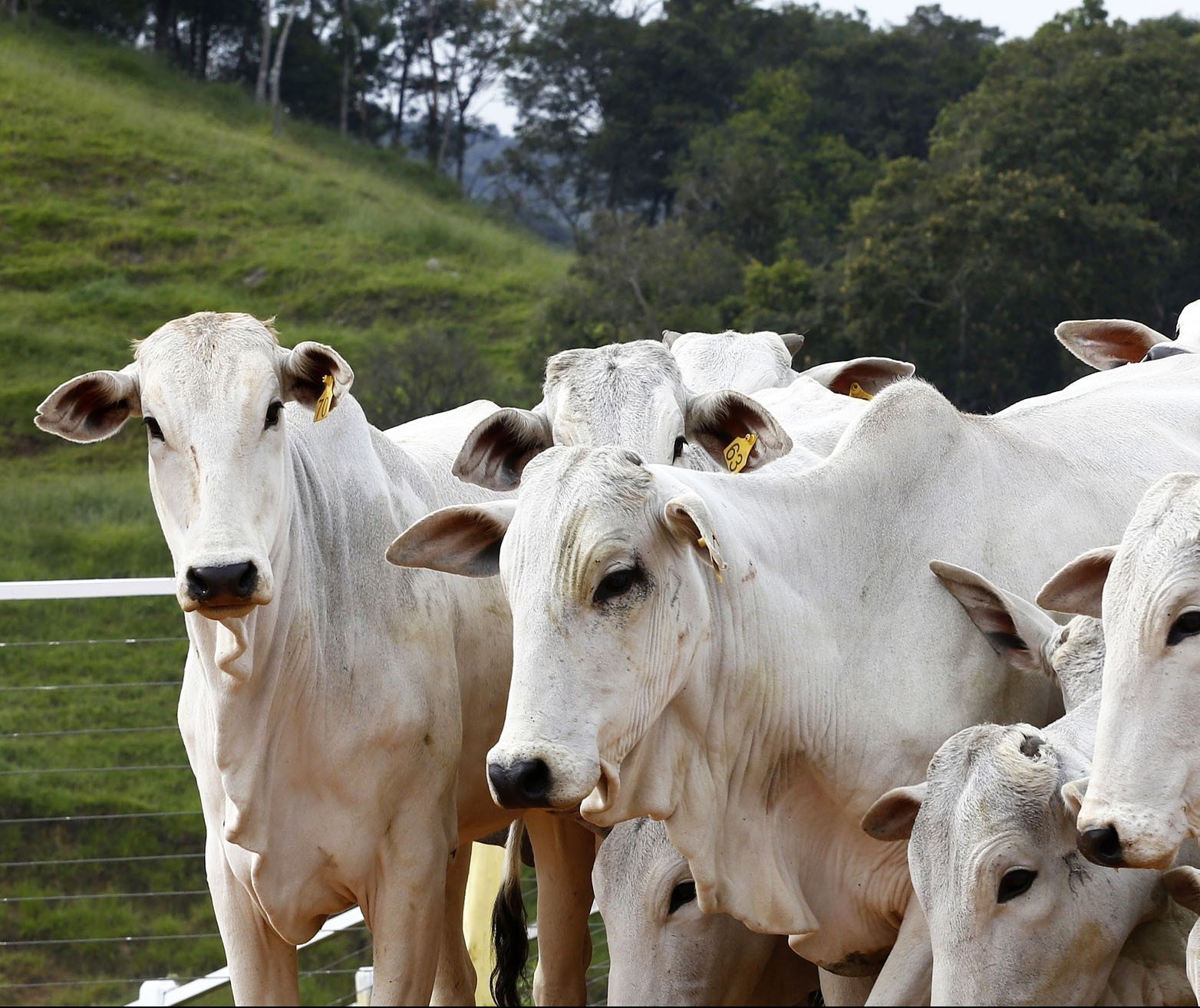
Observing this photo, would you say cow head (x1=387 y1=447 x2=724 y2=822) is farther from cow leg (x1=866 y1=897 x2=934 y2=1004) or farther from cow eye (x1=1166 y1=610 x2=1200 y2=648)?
cow eye (x1=1166 y1=610 x2=1200 y2=648)

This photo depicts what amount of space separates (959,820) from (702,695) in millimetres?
651

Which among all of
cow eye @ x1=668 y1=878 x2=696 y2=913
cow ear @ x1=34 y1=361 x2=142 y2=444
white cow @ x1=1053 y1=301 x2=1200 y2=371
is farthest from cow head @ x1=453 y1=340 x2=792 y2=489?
white cow @ x1=1053 y1=301 x2=1200 y2=371

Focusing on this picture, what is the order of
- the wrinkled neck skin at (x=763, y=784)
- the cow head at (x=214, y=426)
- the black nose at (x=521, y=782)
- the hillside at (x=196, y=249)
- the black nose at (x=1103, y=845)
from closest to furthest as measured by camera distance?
the black nose at (x=1103, y=845) → the black nose at (x=521, y=782) → the wrinkled neck skin at (x=763, y=784) → the cow head at (x=214, y=426) → the hillside at (x=196, y=249)

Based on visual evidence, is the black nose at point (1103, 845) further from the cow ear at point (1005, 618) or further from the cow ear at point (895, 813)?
the cow ear at point (1005, 618)

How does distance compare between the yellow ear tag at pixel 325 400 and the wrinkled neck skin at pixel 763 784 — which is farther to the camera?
the yellow ear tag at pixel 325 400

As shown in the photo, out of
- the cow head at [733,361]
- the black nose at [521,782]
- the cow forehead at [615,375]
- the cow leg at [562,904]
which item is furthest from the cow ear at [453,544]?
the cow head at [733,361]

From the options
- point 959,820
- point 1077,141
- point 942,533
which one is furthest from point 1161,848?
point 1077,141

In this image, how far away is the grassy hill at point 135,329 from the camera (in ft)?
51.4

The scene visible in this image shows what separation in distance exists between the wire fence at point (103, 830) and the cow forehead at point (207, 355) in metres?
7.88

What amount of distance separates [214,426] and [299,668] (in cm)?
70

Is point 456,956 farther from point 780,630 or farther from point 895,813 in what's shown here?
point 895,813

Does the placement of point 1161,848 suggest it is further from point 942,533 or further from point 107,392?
point 107,392

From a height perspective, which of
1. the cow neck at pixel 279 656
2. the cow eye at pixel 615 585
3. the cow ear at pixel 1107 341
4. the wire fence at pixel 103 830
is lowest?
the wire fence at pixel 103 830

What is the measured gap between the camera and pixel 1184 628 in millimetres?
3139
